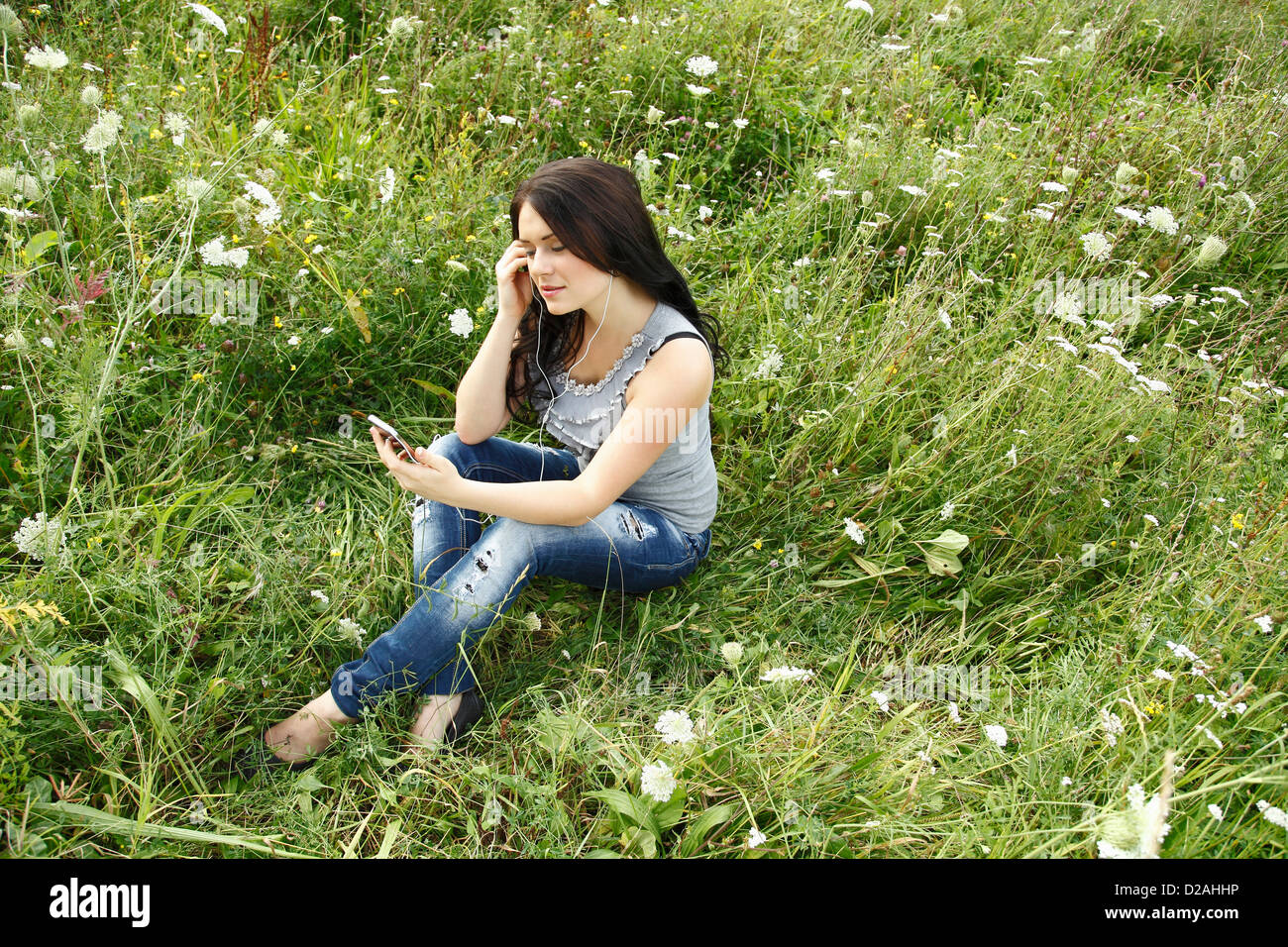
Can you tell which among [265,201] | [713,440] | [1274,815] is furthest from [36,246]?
[1274,815]

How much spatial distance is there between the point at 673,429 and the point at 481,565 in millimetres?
518

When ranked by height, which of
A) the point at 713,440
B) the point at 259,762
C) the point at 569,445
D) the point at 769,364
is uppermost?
the point at 769,364

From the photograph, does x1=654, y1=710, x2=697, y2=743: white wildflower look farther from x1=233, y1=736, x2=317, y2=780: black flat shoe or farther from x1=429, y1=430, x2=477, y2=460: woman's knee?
x1=429, y1=430, x2=477, y2=460: woman's knee

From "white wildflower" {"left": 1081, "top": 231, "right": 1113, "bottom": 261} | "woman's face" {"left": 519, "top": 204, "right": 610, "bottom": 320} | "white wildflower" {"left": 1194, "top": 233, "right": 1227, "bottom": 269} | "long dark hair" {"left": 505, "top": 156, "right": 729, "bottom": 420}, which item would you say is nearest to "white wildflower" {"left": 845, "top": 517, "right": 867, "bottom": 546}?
"long dark hair" {"left": 505, "top": 156, "right": 729, "bottom": 420}

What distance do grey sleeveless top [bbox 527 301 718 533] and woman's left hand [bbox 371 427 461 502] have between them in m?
0.41

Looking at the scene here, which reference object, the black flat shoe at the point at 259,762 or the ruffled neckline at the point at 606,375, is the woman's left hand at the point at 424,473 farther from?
the black flat shoe at the point at 259,762

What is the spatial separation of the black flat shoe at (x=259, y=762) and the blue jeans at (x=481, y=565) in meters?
0.16

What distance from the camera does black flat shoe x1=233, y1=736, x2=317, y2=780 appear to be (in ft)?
6.07

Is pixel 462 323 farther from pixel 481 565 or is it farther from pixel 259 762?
pixel 259 762

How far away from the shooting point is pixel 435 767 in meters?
1.88

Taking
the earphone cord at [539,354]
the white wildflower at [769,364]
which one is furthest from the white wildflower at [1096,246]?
the earphone cord at [539,354]

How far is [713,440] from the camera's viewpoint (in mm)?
2615

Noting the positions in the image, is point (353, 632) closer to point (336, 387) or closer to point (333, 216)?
point (336, 387)
